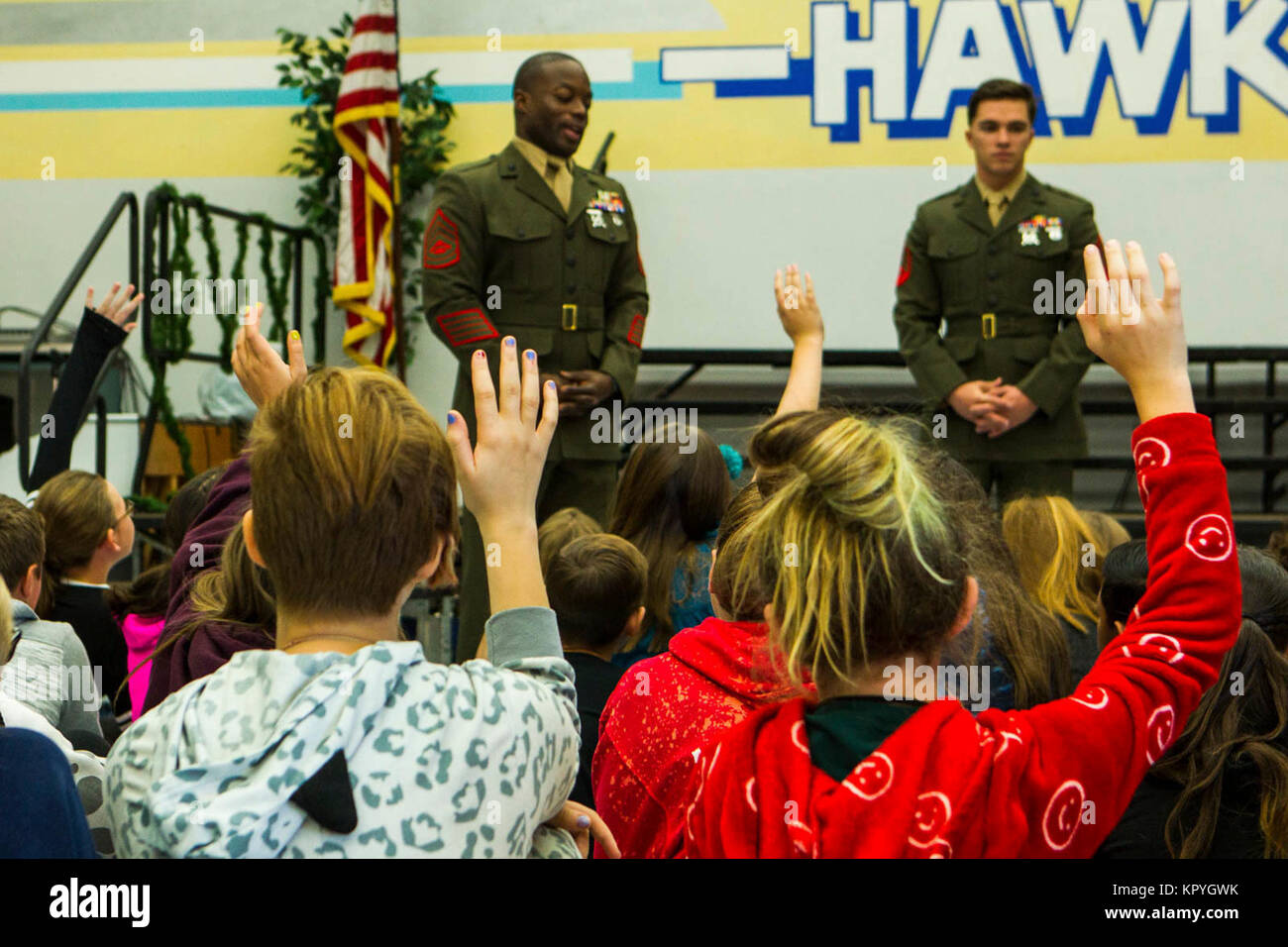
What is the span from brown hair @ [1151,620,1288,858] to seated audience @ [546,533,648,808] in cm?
73

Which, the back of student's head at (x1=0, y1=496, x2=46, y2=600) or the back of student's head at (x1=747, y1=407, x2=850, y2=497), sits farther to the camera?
the back of student's head at (x1=0, y1=496, x2=46, y2=600)

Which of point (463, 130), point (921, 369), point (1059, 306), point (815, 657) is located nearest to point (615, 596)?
point (815, 657)

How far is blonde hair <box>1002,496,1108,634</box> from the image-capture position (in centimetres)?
230

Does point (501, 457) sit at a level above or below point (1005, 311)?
below

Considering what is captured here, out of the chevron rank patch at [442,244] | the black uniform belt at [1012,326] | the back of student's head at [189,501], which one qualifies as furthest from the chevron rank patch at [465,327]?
the black uniform belt at [1012,326]

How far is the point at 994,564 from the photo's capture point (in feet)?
4.90

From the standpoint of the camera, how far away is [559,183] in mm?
3707

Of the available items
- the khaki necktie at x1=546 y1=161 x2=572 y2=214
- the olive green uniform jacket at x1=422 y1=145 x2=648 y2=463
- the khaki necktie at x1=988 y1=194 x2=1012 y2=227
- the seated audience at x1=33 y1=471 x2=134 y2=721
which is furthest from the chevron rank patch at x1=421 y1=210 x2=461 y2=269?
the khaki necktie at x1=988 y1=194 x2=1012 y2=227

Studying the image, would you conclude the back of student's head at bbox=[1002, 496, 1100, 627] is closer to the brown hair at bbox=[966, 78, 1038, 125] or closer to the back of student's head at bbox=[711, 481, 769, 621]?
the back of student's head at bbox=[711, 481, 769, 621]

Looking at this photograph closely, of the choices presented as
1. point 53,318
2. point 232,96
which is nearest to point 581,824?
point 53,318

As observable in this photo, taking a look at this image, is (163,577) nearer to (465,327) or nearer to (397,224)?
(465,327)

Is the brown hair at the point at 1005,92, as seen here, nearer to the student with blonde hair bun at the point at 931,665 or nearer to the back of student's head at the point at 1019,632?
the back of student's head at the point at 1019,632

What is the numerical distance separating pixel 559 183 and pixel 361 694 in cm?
283

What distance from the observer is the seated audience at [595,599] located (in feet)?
6.30
